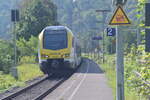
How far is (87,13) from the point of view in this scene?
15462 cm

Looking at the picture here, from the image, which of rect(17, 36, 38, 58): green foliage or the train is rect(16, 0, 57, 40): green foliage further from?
the train

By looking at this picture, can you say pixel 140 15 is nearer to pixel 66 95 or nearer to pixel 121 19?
pixel 121 19

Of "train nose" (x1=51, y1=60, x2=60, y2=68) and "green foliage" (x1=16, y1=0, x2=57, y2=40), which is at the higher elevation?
"green foliage" (x1=16, y1=0, x2=57, y2=40)

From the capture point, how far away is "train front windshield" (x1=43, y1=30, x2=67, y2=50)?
25.5m

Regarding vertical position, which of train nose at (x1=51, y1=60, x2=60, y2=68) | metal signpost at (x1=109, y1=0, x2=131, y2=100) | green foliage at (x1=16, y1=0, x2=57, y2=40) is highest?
green foliage at (x1=16, y1=0, x2=57, y2=40)

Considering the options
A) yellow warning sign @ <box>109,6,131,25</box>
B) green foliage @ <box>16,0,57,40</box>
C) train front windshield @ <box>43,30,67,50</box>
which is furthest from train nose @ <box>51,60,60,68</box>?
green foliage @ <box>16,0,57,40</box>

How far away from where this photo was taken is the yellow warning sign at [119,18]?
903cm

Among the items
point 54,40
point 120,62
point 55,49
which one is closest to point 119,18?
point 120,62

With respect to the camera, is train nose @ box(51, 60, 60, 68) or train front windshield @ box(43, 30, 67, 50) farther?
train front windshield @ box(43, 30, 67, 50)

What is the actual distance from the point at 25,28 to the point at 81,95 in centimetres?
3986

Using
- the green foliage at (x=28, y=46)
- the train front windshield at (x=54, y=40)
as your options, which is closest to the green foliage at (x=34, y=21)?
the green foliage at (x=28, y=46)

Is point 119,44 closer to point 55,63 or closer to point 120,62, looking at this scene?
point 120,62

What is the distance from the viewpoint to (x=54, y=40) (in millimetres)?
25703

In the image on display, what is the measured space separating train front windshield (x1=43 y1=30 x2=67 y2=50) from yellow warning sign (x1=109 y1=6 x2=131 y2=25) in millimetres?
16478
